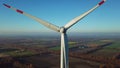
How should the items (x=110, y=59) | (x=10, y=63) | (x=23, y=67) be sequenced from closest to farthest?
1. (x=23, y=67)
2. (x=10, y=63)
3. (x=110, y=59)

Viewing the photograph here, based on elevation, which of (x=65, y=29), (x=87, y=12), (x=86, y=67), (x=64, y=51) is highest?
(x=87, y=12)

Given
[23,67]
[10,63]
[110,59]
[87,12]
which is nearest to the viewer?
[87,12]

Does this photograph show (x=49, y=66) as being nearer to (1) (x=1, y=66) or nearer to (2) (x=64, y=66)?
(1) (x=1, y=66)

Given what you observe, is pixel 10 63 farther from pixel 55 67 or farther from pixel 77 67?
pixel 77 67

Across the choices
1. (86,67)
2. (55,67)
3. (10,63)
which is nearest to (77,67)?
(86,67)

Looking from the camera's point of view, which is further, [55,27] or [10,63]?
[10,63]

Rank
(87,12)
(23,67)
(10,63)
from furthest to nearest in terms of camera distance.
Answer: (10,63)
(23,67)
(87,12)

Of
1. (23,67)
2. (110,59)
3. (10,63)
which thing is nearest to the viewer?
(23,67)

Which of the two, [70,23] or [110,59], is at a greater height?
[70,23]

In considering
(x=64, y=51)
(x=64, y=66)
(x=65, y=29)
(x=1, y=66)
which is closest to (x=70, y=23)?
(x=65, y=29)
